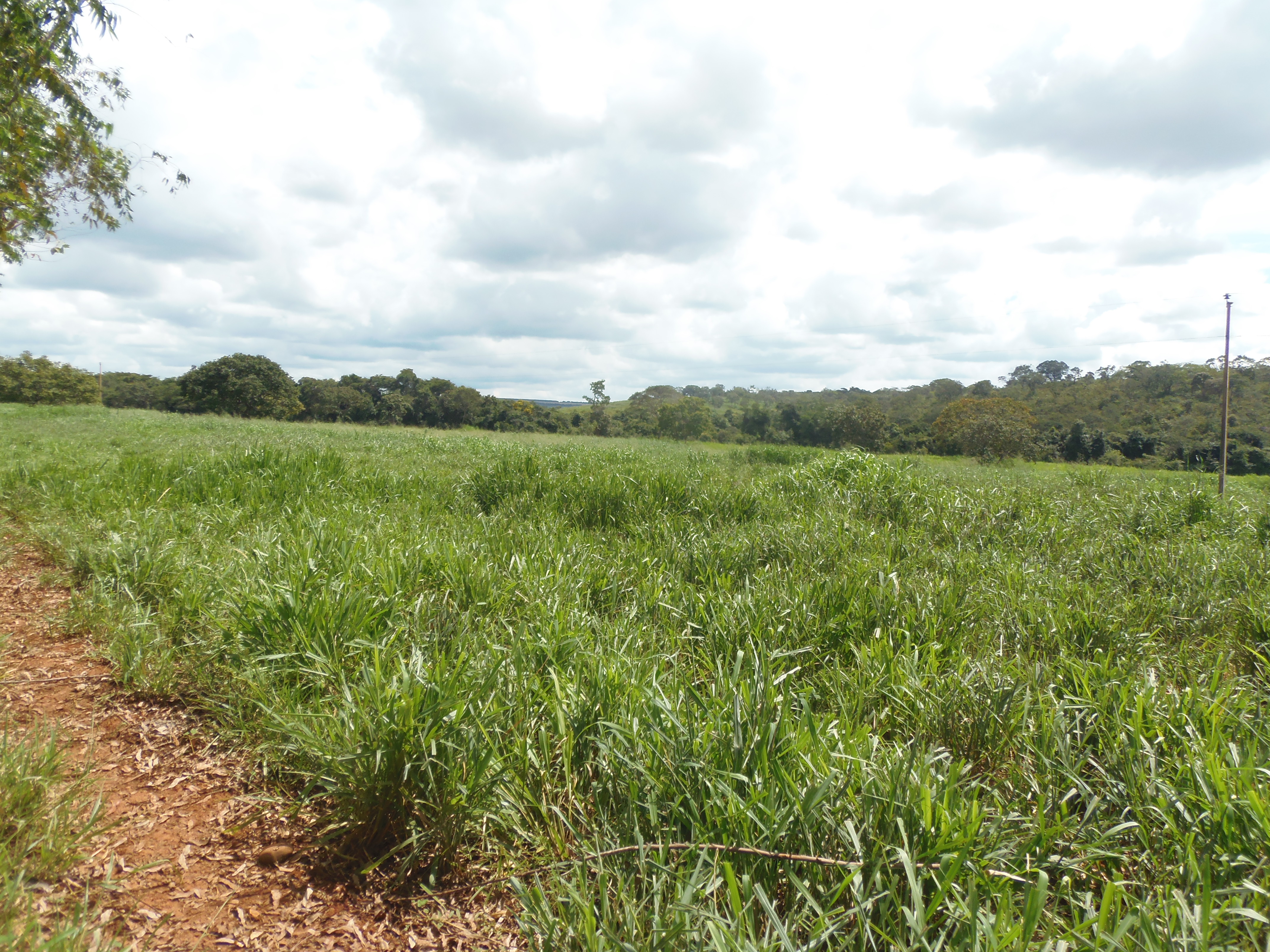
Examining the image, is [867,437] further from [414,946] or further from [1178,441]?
[414,946]

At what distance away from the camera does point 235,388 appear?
59.7 m

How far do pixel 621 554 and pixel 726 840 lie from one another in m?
3.06

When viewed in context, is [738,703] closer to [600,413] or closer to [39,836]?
[39,836]

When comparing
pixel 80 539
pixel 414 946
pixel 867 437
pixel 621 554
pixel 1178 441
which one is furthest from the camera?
pixel 867 437

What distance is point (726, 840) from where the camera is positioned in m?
1.61

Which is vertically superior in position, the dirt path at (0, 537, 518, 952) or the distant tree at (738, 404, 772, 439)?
the distant tree at (738, 404, 772, 439)

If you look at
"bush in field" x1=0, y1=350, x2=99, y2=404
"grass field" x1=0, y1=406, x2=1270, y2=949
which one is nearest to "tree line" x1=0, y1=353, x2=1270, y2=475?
"bush in field" x1=0, y1=350, x2=99, y2=404

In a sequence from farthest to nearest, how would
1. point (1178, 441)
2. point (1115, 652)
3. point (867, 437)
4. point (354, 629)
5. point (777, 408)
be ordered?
1. point (777, 408)
2. point (867, 437)
3. point (1178, 441)
4. point (1115, 652)
5. point (354, 629)

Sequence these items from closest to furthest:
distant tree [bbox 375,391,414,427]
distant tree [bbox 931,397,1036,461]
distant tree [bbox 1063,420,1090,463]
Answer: distant tree [bbox 1063,420,1090,463] → distant tree [bbox 931,397,1036,461] → distant tree [bbox 375,391,414,427]

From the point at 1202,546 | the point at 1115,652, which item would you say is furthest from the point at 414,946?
the point at 1202,546

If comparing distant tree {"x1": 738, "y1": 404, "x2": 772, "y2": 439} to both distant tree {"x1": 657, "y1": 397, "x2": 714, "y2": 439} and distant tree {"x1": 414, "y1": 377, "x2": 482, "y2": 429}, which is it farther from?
distant tree {"x1": 414, "y1": 377, "x2": 482, "y2": 429}

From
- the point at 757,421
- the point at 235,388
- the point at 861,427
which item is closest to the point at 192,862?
the point at 861,427

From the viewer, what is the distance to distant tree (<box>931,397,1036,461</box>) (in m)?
53.7

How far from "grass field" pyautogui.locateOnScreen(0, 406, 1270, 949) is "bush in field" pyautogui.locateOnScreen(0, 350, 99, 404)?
6768 centimetres
